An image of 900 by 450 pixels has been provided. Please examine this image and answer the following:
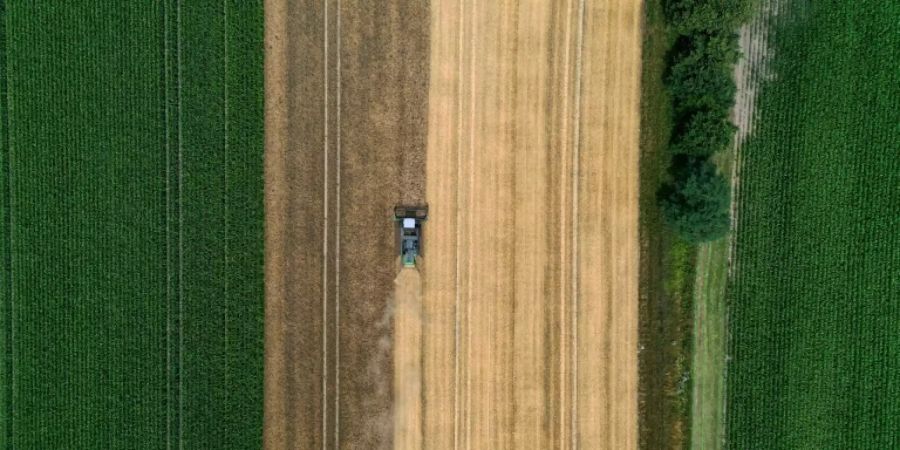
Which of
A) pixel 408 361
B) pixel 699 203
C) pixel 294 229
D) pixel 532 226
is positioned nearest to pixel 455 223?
pixel 532 226

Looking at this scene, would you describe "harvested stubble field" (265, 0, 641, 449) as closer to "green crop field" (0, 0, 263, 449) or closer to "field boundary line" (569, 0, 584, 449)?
"field boundary line" (569, 0, 584, 449)

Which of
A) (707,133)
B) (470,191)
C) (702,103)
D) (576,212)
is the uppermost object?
(702,103)

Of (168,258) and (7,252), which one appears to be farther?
(7,252)

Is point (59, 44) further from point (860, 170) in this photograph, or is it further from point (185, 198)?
point (860, 170)

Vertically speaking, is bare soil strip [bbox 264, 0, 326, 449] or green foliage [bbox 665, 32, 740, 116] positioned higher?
green foliage [bbox 665, 32, 740, 116]

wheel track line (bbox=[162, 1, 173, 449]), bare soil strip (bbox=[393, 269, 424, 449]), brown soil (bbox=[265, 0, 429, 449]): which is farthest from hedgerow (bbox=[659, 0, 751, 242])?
wheel track line (bbox=[162, 1, 173, 449])

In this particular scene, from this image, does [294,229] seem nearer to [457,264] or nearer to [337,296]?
[337,296]
